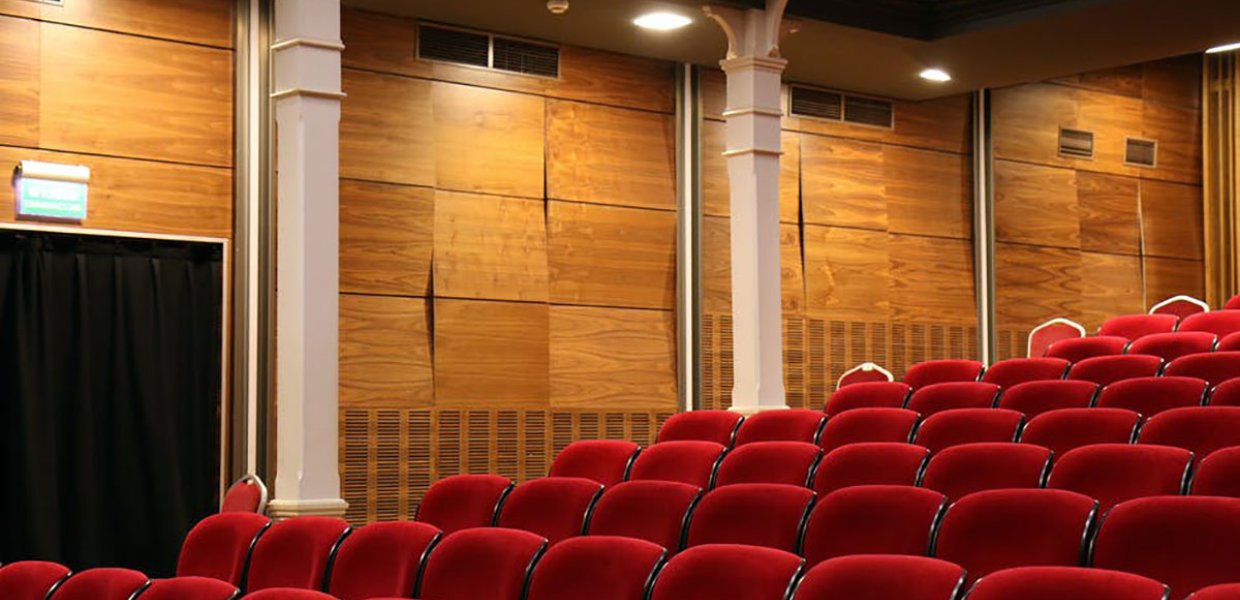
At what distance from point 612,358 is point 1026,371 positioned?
2.46 metres

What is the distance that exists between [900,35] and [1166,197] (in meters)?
3.45

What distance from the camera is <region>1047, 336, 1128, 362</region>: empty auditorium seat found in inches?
247

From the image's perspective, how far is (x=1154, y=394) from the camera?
4.75 metres

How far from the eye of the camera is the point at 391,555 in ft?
11.6

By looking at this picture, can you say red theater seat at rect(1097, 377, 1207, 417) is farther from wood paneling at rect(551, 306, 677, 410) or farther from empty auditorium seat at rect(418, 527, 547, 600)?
wood paneling at rect(551, 306, 677, 410)

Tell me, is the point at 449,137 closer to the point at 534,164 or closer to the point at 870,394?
the point at 534,164

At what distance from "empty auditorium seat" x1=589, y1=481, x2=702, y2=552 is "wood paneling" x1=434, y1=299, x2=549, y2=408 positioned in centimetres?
323

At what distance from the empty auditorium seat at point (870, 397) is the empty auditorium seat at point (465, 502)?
5.52ft

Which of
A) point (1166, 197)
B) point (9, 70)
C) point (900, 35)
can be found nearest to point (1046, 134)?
point (1166, 197)

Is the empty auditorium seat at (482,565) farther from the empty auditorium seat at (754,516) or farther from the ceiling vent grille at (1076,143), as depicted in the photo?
the ceiling vent grille at (1076,143)

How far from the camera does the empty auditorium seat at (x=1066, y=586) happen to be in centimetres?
229

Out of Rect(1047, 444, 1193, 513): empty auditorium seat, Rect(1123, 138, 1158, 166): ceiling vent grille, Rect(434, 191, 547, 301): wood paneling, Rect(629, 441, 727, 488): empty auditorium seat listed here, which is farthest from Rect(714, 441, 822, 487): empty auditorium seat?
Rect(1123, 138, 1158, 166): ceiling vent grille

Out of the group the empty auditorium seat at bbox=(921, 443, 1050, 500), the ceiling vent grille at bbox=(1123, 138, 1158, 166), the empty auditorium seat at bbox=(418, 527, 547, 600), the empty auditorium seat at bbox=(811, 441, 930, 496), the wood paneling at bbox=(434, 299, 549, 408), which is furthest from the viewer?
the ceiling vent grille at bbox=(1123, 138, 1158, 166)

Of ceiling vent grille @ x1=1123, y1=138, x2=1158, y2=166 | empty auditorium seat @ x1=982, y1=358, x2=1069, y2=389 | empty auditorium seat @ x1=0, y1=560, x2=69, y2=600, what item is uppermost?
ceiling vent grille @ x1=1123, y1=138, x2=1158, y2=166
